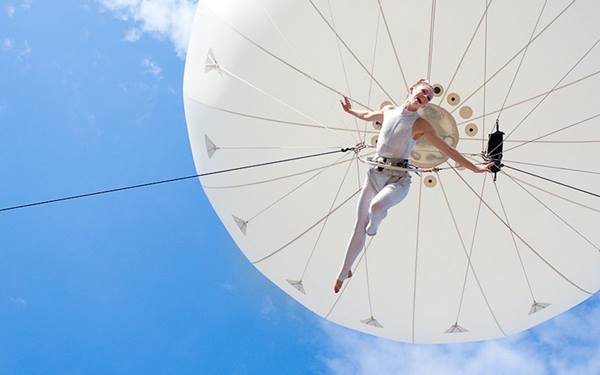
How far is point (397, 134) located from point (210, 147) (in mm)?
5031

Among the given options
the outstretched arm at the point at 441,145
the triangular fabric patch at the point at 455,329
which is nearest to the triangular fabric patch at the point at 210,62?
the outstretched arm at the point at 441,145

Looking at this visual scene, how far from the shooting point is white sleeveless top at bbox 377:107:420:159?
7.63m

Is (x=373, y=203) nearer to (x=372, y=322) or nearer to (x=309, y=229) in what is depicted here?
(x=309, y=229)

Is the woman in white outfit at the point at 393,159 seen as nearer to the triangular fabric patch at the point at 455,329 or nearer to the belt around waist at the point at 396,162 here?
the belt around waist at the point at 396,162

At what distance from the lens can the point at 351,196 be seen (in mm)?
11125

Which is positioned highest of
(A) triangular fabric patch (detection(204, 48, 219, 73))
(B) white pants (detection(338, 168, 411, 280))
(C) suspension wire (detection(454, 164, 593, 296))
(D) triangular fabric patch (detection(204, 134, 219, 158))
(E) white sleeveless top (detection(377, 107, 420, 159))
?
(E) white sleeveless top (detection(377, 107, 420, 159))

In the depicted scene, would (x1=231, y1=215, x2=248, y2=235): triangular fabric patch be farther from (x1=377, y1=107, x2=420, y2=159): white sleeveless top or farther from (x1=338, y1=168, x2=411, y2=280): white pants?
(x1=377, y1=107, x2=420, y2=159): white sleeveless top

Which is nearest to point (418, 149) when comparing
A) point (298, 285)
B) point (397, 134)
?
point (397, 134)

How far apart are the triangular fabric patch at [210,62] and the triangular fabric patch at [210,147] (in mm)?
1348

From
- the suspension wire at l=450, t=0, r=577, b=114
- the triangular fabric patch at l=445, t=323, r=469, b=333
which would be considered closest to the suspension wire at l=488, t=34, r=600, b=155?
the suspension wire at l=450, t=0, r=577, b=114

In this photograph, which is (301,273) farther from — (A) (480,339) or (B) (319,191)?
(A) (480,339)

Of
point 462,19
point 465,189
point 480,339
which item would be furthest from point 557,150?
point 480,339

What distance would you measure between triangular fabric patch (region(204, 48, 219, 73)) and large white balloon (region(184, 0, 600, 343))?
0.04m

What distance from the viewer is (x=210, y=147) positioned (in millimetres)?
11781
